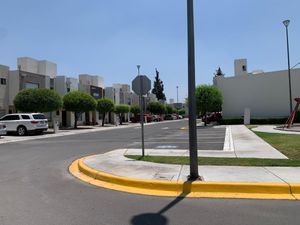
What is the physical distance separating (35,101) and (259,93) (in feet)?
91.1

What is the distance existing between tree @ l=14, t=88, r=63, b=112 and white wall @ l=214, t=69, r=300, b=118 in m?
24.1

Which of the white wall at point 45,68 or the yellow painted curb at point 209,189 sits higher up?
the white wall at point 45,68

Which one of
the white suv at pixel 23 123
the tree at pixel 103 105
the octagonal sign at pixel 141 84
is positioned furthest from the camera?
the tree at pixel 103 105

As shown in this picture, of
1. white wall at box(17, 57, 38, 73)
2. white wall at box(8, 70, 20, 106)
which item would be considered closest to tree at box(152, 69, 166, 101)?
white wall at box(17, 57, 38, 73)

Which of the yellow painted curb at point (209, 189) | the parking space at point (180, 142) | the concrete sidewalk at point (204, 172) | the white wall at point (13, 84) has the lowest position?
the yellow painted curb at point (209, 189)

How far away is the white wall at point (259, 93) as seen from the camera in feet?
148

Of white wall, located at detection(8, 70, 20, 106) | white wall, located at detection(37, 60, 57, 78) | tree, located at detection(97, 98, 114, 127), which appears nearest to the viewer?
white wall, located at detection(8, 70, 20, 106)

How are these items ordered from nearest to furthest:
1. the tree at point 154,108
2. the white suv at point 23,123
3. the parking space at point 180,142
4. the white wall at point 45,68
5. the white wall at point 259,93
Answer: the parking space at point 180,142
the white suv at point 23,123
the white wall at point 259,93
the white wall at point 45,68
the tree at point 154,108

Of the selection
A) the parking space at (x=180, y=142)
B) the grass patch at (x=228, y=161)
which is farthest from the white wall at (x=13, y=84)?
the grass patch at (x=228, y=161)

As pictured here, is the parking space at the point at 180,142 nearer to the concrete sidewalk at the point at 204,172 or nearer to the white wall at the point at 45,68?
the concrete sidewalk at the point at 204,172

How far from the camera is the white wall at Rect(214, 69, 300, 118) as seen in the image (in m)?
45.2

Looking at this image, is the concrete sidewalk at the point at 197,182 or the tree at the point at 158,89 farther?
the tree at the point at 158,89

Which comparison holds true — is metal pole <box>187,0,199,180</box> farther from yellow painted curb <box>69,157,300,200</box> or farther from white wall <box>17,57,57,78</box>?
white wall <box>17,57,57,78</box>

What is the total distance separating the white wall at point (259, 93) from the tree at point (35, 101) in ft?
79.1
